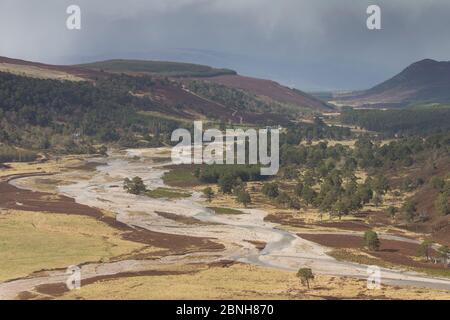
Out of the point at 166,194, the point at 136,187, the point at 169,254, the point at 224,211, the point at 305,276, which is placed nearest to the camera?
the point at 305,276

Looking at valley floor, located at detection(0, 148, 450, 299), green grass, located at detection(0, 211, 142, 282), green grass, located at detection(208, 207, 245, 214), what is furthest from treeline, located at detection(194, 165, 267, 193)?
green grass, located at detection(0, 211, 142, 282)

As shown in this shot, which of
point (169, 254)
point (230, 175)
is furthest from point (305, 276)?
point (230, 175)

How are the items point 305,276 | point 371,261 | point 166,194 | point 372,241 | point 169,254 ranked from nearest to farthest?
point 305,276
point 371,261
point 169,254
point 372,241
point 166,194

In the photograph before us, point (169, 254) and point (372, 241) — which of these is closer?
point (169, 254)

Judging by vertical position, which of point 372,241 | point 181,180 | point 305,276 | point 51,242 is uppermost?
point 305,276

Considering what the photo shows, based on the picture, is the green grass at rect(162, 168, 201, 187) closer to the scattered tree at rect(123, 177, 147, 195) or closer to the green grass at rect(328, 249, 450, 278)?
the scattered tree at rect(123, 177, 147, 195)

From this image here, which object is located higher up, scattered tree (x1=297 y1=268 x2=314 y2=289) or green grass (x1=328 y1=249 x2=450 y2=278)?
scattered tree (x1=297 y1=268 x2=314 y2=289)

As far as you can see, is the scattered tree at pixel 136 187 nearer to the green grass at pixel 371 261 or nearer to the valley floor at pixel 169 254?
the valley floor at pixel 169 254

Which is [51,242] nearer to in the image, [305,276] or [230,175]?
[305,276]
